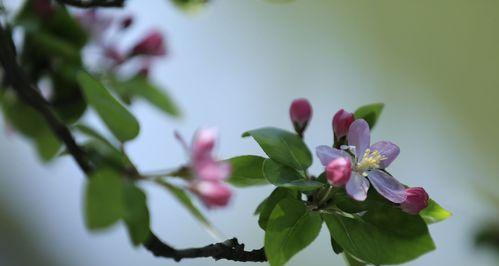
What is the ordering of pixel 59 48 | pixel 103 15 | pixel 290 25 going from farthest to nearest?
pixel 290 25, pixel 103 15, pixel 59 48

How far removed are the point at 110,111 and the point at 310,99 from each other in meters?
1.47

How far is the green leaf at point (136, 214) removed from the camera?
42cm

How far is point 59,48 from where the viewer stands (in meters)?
0.83

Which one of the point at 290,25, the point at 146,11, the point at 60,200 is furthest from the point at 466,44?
the point at 60,200

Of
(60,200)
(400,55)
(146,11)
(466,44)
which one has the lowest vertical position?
(60,200)

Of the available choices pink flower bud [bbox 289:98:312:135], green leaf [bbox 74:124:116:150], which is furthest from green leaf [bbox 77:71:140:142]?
pink flower bud [bbox 289:98:312:135]

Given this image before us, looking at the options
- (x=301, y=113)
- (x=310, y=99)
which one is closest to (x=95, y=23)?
(x=301, y=113)

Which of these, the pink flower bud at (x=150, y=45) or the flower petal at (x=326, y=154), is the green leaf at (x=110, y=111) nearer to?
the flower petal at (x=326, y=154)

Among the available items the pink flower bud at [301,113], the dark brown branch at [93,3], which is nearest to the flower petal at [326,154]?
the pink flower bud at [301,113]

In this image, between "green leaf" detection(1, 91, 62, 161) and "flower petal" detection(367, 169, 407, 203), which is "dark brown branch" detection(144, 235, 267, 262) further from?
"green leaf" detection(1, 91, 62, 161)

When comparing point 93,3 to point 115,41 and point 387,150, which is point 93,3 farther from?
point 387,150

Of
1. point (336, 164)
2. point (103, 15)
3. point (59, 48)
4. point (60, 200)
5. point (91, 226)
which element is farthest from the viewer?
point (60, 200)

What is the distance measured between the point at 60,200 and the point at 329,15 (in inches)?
44.5

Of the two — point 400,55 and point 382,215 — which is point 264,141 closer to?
point 382,215
